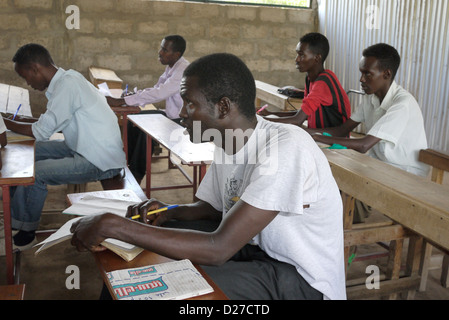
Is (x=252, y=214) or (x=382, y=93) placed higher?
(x=382, y=93)

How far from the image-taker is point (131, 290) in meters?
1.19

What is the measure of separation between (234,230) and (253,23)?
6243 mm

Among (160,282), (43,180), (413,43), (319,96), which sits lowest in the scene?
(43,180)

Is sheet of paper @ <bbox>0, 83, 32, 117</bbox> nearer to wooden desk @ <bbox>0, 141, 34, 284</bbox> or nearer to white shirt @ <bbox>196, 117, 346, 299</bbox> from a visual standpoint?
wooden desk @ <bbox>0, 141, 34, 284</bbox>

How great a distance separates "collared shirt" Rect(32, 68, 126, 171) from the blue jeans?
0.06m

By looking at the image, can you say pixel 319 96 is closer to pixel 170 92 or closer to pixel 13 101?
pixel 170 92

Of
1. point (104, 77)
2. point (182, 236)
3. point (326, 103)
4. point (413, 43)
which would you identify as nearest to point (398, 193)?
point (182, 236)

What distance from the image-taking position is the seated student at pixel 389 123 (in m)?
2.79

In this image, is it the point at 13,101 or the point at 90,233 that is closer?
the point at 90,233

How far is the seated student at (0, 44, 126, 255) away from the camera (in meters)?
2.94

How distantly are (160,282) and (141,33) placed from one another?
5937mm

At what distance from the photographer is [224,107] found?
1.54 metres

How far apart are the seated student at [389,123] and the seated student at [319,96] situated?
39cm

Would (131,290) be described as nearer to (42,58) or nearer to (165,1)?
(42,58)
